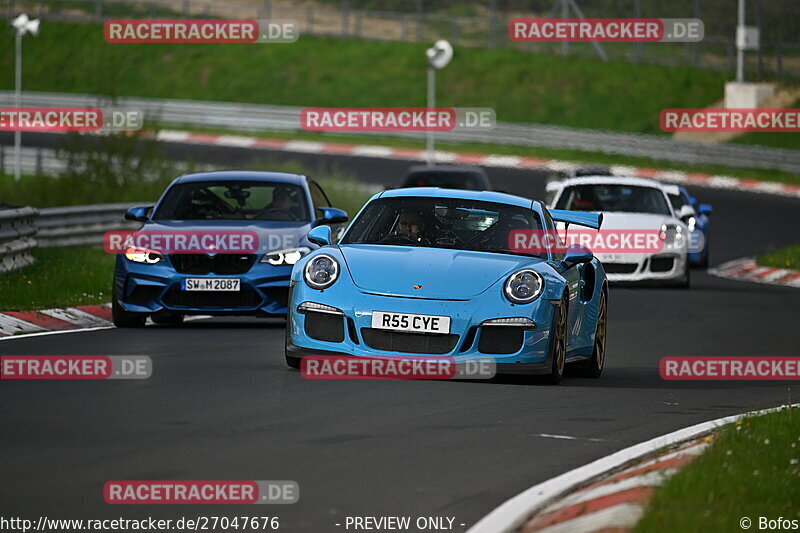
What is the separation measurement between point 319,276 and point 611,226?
11437 millimetres

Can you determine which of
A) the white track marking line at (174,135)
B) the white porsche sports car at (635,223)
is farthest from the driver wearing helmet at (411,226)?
the white track marking line at (174,135)

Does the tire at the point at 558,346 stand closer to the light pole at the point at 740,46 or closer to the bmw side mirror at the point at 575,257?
the bmw side mirror at the point at 575,257

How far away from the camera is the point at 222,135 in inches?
2024

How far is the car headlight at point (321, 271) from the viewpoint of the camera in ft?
38.7

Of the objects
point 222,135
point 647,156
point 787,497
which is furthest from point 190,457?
point 222,135

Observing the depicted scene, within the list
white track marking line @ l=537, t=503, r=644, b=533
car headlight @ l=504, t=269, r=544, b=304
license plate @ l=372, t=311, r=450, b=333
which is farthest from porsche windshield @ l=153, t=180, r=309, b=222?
white track marking line @ l=537, t=503, r=644, b=533

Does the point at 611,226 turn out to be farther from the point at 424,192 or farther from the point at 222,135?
the point at 222,135

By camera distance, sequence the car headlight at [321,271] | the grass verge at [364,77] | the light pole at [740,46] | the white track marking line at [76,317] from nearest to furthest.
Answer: the car headlight at [321,271] → the white track marking line at [76,317] → the light pole at [740,46] → the grass verge at [364,77]

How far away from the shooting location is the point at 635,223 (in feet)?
75.3

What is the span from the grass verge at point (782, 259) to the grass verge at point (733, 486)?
18.0 m

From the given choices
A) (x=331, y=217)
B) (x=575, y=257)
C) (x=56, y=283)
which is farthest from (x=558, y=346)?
(x=56, y=283)

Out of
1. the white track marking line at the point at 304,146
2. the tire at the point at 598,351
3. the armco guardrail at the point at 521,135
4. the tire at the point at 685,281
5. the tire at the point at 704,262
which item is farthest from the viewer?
the white track marking line at the point at 304,146

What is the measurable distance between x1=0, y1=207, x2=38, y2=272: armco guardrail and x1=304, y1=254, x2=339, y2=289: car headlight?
6791mm

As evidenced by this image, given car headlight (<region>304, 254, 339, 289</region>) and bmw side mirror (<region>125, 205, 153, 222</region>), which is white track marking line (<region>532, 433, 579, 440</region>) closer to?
car headlight (<region>304, 254, 339, 289</region>)
